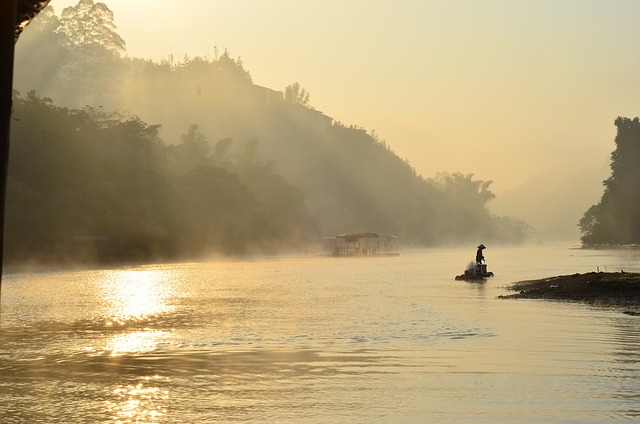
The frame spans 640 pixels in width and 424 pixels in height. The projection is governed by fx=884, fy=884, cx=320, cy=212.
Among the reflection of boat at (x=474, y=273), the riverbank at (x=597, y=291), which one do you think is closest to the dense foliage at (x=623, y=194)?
the reflection of boat at (x=474, y=273)

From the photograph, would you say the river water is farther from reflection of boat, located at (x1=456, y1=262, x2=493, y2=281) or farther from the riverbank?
reflection of boat, located at (x1=456, y1=262, x2=493, y2=281)

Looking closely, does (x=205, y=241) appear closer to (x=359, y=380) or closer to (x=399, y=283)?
(x=399, y=283)

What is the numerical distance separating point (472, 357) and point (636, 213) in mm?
169773

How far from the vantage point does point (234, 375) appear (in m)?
21.4

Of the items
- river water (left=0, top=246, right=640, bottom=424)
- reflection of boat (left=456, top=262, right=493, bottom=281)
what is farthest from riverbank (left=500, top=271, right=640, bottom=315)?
reflection of boat (left=456, top=262, right=493, bottom=281)

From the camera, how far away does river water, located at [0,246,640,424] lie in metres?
16.8

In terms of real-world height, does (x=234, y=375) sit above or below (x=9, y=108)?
below

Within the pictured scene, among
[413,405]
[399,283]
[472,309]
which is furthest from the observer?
[399,283]

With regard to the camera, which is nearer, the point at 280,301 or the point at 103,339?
the point at 103,339

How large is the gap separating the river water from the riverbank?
7.11 feet

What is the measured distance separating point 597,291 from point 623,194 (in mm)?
148696

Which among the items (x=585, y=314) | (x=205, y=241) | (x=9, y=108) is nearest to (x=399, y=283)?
(x=585, y=314)

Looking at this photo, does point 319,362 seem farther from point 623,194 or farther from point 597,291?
point 623,194

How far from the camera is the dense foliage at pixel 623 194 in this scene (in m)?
183
